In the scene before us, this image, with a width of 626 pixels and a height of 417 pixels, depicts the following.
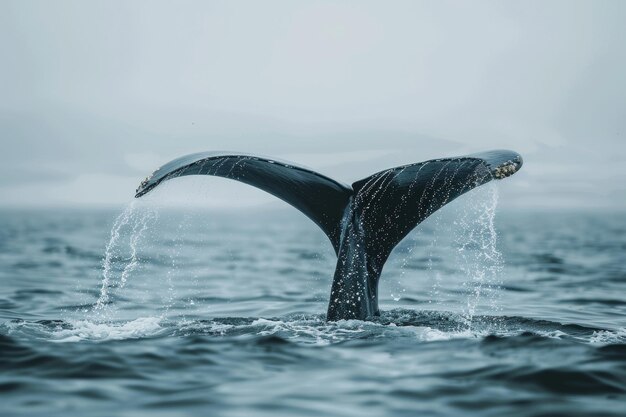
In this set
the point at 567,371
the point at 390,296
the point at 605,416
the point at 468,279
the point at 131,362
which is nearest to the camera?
the point at 605,416

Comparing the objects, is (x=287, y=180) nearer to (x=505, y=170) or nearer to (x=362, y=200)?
(x=362, y=200)

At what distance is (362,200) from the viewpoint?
308 inches

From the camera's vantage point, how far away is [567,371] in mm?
6129

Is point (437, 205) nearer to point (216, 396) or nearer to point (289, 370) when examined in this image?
point (289, 370)

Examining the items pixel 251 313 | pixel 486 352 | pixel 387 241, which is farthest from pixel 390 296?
pixel 486 352

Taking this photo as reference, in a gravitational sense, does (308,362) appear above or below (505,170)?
below

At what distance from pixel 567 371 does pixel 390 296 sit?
8.32 m

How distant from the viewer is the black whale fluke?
24.0 ft

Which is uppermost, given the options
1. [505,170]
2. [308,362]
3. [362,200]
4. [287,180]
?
[505,170]

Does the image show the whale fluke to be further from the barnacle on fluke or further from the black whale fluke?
the barnacle on fluke

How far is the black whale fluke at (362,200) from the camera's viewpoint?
733 cm

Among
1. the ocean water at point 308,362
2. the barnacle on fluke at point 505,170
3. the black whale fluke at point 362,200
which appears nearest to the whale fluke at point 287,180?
the black whale fluke at point 362,200

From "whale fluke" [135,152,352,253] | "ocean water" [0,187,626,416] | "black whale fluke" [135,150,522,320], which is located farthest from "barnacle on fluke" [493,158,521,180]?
"whale fluke" [135,152,352,253]

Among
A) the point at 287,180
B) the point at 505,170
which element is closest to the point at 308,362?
the point at 287,180
